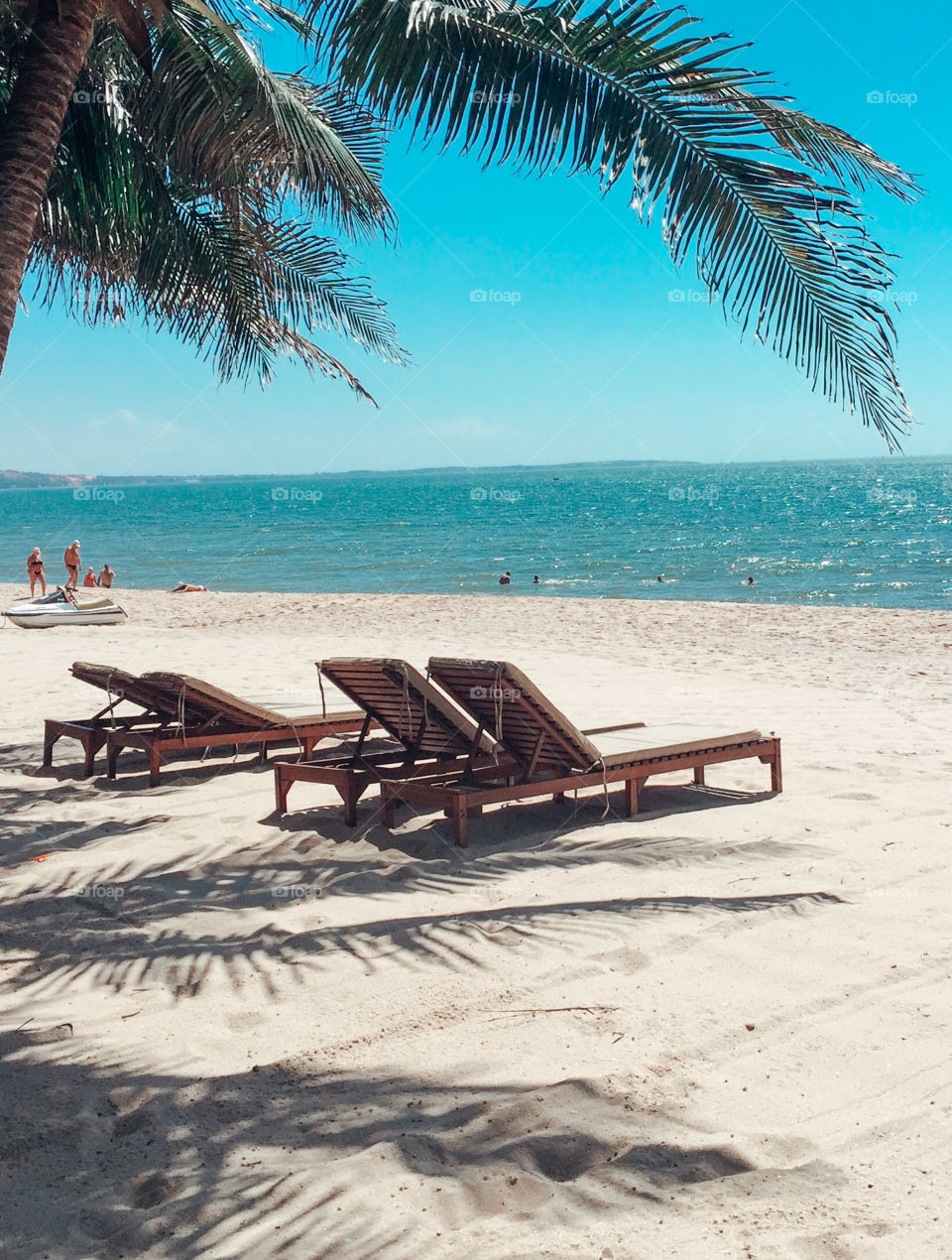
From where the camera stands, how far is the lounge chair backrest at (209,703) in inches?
235

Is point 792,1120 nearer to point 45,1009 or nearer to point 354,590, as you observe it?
point 45,1009

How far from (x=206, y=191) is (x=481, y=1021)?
5376 mm

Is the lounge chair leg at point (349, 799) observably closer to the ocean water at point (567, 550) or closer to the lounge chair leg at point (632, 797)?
the lounge chair leg at point (632, 797)

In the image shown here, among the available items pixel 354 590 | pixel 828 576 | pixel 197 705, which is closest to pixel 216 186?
pixel 197 705

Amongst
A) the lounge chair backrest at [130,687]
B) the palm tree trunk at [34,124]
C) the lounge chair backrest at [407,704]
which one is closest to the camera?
the palm tree trunk at [34,124]

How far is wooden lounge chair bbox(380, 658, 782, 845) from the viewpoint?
15.9 ft

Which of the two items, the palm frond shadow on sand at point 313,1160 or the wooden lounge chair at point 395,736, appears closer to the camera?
the palm frond shadow on sand at point 313,1160

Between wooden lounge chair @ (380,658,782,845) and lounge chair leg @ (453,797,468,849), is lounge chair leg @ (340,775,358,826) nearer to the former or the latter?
wooden lounge chair @ (380,658,782,845)

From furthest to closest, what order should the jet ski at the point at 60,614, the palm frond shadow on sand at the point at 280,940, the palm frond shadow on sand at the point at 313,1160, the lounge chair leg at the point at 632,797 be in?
the jet ski at the point at 60,614 < the lounge chair leg at the point at 632,797 < the palm frond shadow on sand at the point at 280,940 < the palm frond shadow on sand at the point at 313,1160

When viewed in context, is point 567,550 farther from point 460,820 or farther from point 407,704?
point 460,820

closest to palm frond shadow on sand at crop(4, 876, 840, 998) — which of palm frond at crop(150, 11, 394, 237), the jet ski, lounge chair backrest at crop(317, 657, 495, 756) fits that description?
lounge chair backrest at crop(317, 657, 495, 756)

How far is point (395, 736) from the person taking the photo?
5.67 m

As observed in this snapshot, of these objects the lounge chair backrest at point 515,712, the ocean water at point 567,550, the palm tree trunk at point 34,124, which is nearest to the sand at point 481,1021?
the lounge chair backrest at point 515,712

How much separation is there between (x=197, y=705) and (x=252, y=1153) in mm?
4133
